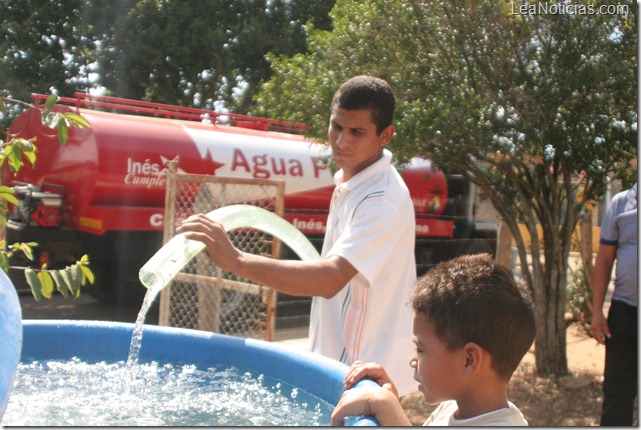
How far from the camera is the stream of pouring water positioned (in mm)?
2461

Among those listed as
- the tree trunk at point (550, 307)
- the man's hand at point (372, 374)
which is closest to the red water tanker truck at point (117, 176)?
the tree trunk at point (550, 307)

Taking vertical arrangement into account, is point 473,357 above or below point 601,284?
above

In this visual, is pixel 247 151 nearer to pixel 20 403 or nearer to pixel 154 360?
pixel 154 360

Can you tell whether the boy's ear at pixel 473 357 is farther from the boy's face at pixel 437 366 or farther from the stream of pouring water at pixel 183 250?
the stream of pouring water at pixel 183 250

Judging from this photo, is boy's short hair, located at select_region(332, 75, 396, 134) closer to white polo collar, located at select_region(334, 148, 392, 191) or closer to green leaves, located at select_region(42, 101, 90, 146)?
white polo collar, located at select_region(334, 148, 392, 191)

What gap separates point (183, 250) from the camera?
2467 millimetres

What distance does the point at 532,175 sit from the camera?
6246mm

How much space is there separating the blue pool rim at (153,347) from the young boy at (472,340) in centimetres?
141

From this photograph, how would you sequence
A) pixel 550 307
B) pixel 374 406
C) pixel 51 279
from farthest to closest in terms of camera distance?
pixel 550 307, pixel 51 279, pixel 374 406

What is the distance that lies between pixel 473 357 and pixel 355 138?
1064 millimetres

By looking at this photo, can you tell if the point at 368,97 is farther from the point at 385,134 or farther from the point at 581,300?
the point at 581,300

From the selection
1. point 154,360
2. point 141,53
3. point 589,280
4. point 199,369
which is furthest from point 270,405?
point 141,53

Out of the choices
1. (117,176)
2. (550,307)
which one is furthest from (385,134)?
(117,176)

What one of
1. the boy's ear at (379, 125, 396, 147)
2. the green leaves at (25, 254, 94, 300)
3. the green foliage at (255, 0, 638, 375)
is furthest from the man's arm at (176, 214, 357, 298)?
the green foliage at (255, 0, 638, 375)
